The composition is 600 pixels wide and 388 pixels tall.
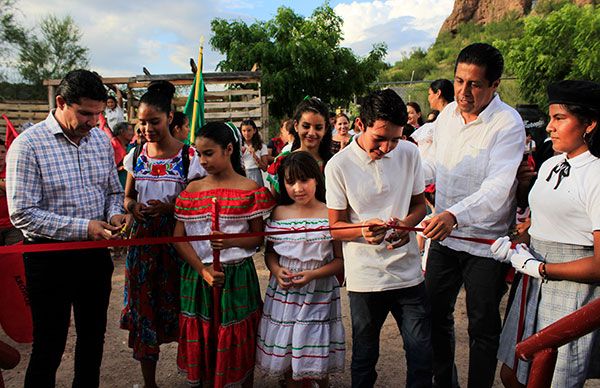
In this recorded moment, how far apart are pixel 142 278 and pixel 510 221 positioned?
2.41 m

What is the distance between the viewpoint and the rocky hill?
71.3m

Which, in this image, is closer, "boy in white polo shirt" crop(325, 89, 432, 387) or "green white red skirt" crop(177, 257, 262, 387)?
"boy in white polo shirt" crop(325, 89, 432, 387)

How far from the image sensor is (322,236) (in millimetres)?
2592

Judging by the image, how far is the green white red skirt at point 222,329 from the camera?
2568 millimetres

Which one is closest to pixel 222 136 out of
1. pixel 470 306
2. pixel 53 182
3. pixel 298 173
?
pixel 298 173

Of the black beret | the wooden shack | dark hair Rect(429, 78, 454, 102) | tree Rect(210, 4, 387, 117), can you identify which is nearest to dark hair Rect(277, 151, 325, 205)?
the black beret

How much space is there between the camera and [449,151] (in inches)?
103

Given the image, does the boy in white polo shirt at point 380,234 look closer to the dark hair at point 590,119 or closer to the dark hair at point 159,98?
the dark hair at point 590,119

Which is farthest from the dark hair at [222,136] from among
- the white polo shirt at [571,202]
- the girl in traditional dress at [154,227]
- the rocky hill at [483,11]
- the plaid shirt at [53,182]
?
the rocky hill at [483,11]

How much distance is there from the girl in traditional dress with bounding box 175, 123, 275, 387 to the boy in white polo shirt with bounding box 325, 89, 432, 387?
0.57 metres

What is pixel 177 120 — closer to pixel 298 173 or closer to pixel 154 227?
pixel 154 227

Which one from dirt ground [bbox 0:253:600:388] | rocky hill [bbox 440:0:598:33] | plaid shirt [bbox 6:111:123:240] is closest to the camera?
plaid shirt [bbox 6:111:123:240]

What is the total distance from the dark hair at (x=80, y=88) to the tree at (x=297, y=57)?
13712mm

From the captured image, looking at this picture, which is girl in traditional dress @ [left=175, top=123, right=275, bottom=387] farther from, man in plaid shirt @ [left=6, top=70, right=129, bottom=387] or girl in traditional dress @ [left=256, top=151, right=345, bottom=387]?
man in plaid shirt @ [left=6, top=70, right=129, bottom=387]
